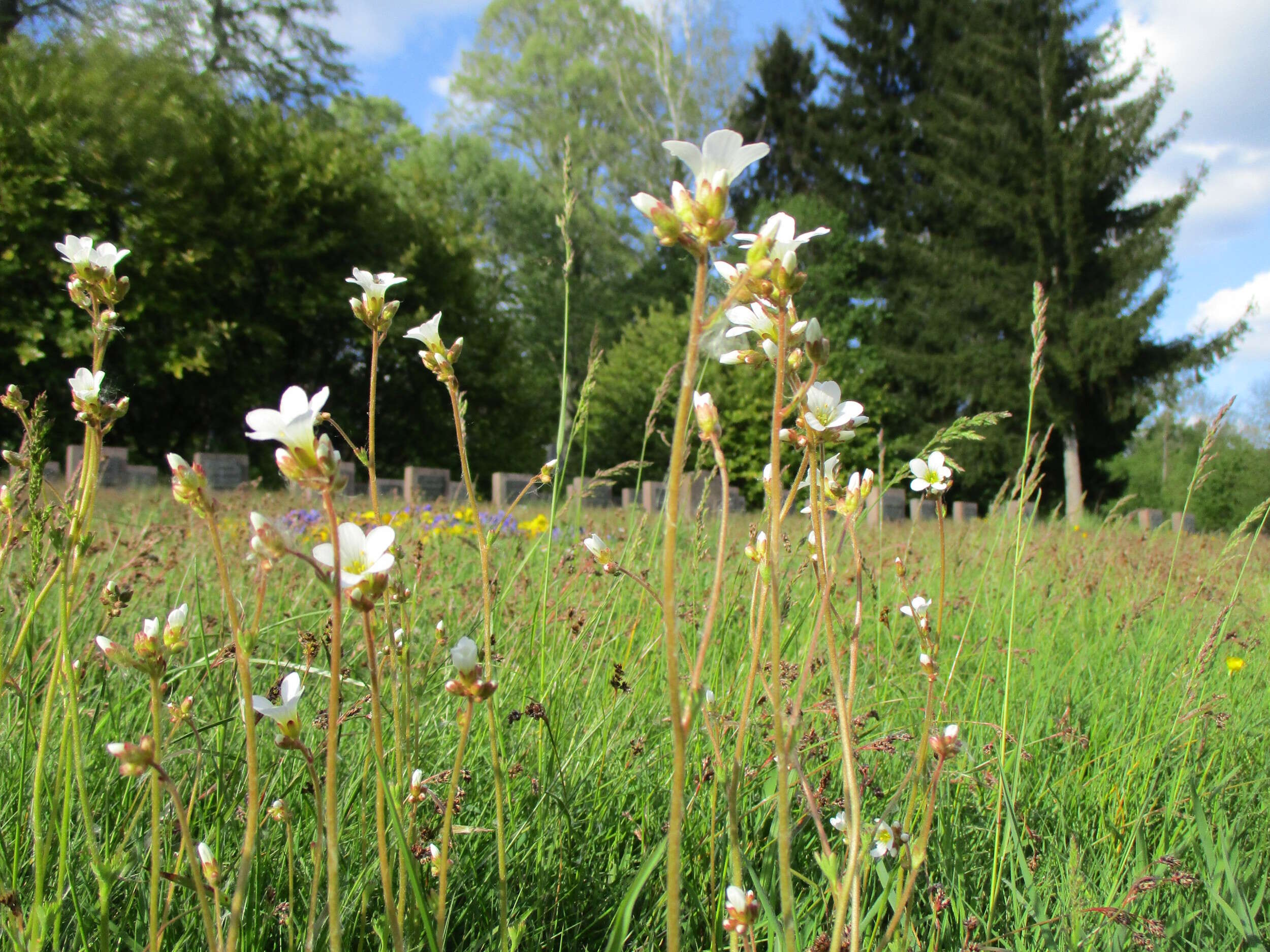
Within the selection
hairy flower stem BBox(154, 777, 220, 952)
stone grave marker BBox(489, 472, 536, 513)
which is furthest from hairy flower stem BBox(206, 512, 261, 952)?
stone grave marker BBox(489, 472, 536, 513)

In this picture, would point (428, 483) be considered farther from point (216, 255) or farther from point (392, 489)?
point (216, 255)

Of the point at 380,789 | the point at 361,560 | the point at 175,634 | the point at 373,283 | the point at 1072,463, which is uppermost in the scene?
the point at 1072,463

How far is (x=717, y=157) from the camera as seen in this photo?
0.75m

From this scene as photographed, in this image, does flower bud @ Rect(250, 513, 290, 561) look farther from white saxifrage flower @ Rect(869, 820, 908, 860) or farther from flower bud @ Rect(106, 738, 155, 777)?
white saxifrage flower @ Rect(869, 820, 908, 860)

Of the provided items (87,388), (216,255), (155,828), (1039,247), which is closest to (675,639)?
(155,828)

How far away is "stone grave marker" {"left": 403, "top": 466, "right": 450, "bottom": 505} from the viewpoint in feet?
23.9

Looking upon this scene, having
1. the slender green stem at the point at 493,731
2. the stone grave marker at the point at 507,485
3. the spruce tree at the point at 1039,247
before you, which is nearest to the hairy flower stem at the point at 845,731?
the slender green stem at the point at 493,731

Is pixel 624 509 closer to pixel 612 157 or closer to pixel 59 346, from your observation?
pixel 59 346

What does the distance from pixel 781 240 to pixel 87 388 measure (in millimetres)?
890

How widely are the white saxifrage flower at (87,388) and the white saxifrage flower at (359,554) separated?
1.50ft

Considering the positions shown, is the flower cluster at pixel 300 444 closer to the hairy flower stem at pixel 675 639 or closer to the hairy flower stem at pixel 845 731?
the hairy flower stem at pixel 675 639

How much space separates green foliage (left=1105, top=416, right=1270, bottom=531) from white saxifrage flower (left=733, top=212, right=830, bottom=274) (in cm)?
180

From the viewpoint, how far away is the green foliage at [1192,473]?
11.6 metres

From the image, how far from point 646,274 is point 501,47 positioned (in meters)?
8.49
